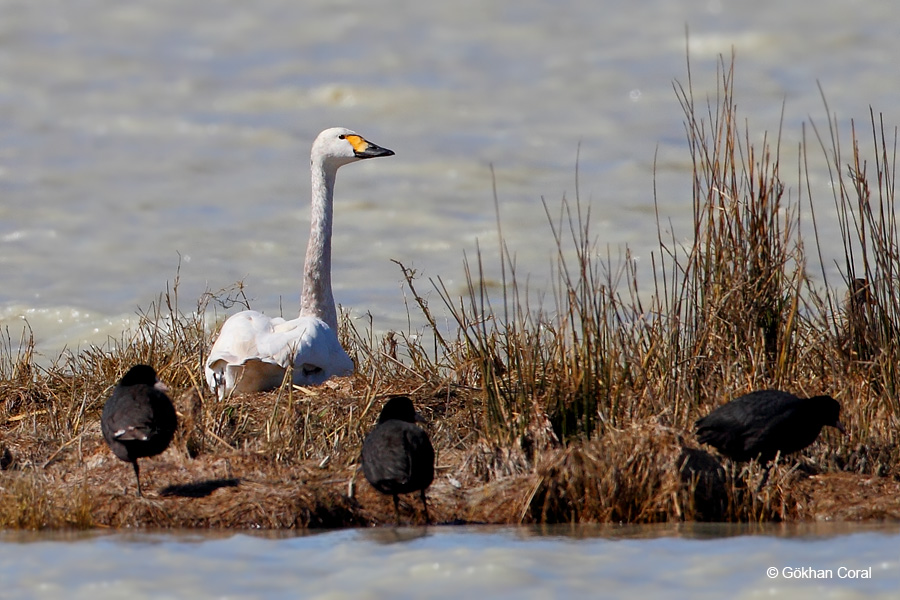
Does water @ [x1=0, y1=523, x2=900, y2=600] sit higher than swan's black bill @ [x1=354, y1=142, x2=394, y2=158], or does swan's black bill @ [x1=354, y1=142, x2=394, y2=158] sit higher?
swan's black bill @ [x1=354, y1=142, x2=394, y2=158]

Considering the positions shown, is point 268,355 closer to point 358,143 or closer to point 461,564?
point 358,143

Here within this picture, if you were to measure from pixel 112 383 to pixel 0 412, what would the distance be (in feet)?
2.57

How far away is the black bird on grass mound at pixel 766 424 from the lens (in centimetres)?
771

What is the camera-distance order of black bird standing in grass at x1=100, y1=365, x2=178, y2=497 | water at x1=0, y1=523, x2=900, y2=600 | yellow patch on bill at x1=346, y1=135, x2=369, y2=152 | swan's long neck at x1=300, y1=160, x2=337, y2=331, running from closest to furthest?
water at x1=0, y1=523, x2=900, y2=600 < black bird standing in grass at x1=100, y1=365, x2=178, y2=497 < swan's long neck at x1=300, y1=160, x2=337, y2=331 < yellow patch on bill at x1=346, y1=135, x2=369, y2=152

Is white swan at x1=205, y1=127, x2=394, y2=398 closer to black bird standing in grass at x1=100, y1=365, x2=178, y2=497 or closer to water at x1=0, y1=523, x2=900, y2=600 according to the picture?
black bird standing in grass at x1=100, y1=365, x2=178, y2=497

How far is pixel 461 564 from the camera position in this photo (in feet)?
20.3

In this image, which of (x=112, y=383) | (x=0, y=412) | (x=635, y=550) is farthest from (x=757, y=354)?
(x=0, y=412)

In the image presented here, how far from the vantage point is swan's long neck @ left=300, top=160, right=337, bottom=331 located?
11.7m

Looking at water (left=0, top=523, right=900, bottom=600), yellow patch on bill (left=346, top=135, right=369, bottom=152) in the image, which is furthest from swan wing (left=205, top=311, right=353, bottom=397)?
water (left=0, top=523, right=900, bottom=600)

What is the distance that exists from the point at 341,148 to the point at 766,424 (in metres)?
5.80

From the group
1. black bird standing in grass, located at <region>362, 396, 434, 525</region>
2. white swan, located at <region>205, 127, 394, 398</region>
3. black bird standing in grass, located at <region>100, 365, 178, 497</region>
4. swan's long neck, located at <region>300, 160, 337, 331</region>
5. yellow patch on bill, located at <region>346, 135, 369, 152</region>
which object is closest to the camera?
black bird standing in grass, located at <region>362, 396, 434, 525</region>
